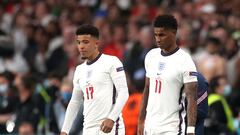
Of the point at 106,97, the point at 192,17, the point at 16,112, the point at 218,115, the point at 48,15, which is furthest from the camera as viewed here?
the point at 48,15

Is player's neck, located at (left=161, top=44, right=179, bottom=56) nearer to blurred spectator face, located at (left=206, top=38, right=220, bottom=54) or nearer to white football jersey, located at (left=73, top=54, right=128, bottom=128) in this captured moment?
white football jersey, located at (left=73, top=54, right=128, bottom=128)

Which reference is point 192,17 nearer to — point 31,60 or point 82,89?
point 31,60

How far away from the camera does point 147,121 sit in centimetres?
988

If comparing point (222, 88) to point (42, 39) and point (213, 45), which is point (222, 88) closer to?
point (213, 45)

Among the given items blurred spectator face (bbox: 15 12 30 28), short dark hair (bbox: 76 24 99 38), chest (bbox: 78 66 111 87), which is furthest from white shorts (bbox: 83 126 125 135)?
blurred spectator face (bbox: 15 12 30 28)

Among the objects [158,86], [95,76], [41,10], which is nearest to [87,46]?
[95,76]

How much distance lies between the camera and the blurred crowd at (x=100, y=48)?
49.2 ft

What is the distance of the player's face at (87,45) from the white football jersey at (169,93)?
95cm

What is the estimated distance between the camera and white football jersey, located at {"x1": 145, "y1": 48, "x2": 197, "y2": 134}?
31.5ft

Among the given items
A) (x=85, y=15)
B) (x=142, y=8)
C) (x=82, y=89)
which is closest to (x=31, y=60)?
(x=85, y=15)

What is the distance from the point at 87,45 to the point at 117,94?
677 mm

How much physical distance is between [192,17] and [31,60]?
3.98m

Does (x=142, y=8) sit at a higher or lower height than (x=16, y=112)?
higher

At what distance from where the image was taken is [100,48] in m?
17.8
